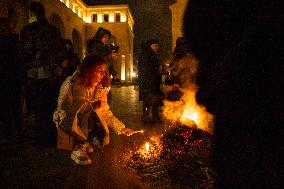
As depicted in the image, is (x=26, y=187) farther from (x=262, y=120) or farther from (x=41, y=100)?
(x=262, y=120)

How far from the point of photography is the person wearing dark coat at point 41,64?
5863 mm

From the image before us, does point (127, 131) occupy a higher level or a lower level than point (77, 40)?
lower

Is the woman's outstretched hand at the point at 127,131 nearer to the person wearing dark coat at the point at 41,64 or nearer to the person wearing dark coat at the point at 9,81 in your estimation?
the person wearing dark coat at the point at 41,64

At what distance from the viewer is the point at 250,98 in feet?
8.34

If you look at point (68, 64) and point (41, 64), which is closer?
point (41, 64)

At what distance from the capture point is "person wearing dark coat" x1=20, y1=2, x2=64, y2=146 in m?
5.86

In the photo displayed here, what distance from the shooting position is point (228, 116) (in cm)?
266

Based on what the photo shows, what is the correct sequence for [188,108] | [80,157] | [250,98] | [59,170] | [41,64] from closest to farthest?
[250,98], [59,170], [80,157], [41,64], [188,108]

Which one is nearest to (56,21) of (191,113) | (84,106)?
(191,113)

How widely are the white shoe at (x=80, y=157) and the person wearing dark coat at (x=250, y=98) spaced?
2196 mm

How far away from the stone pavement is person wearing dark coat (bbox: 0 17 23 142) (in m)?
0.84

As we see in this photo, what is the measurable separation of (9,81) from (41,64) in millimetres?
858

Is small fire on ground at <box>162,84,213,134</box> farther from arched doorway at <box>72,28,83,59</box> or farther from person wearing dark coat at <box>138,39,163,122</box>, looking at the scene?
arched doorway at <box>72,28,83,59</box>

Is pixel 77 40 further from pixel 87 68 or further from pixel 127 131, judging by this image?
pixel 87 68
